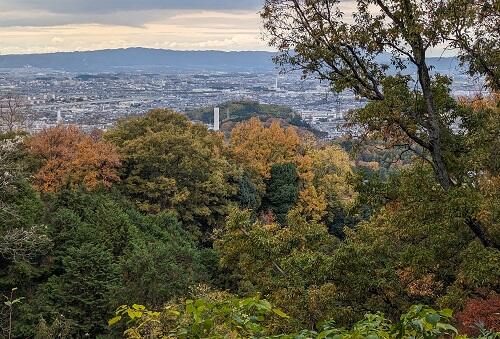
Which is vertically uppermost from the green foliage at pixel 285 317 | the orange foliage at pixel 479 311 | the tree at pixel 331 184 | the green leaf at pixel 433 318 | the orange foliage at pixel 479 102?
the orange foliage at pixel 479 102

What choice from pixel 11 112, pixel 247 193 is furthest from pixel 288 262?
pixel 11 112

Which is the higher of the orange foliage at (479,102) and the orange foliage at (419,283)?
the orange foliage at (479,102)

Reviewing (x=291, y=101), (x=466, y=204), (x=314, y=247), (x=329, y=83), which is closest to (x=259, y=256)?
(x=314, y=247)

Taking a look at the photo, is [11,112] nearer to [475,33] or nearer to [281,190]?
[281,190]

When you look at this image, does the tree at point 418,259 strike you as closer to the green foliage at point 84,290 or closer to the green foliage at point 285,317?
the green foliage at point 285,317

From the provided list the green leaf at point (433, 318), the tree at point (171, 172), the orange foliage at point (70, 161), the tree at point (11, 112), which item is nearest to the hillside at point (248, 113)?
the tree at point (11, 112)
